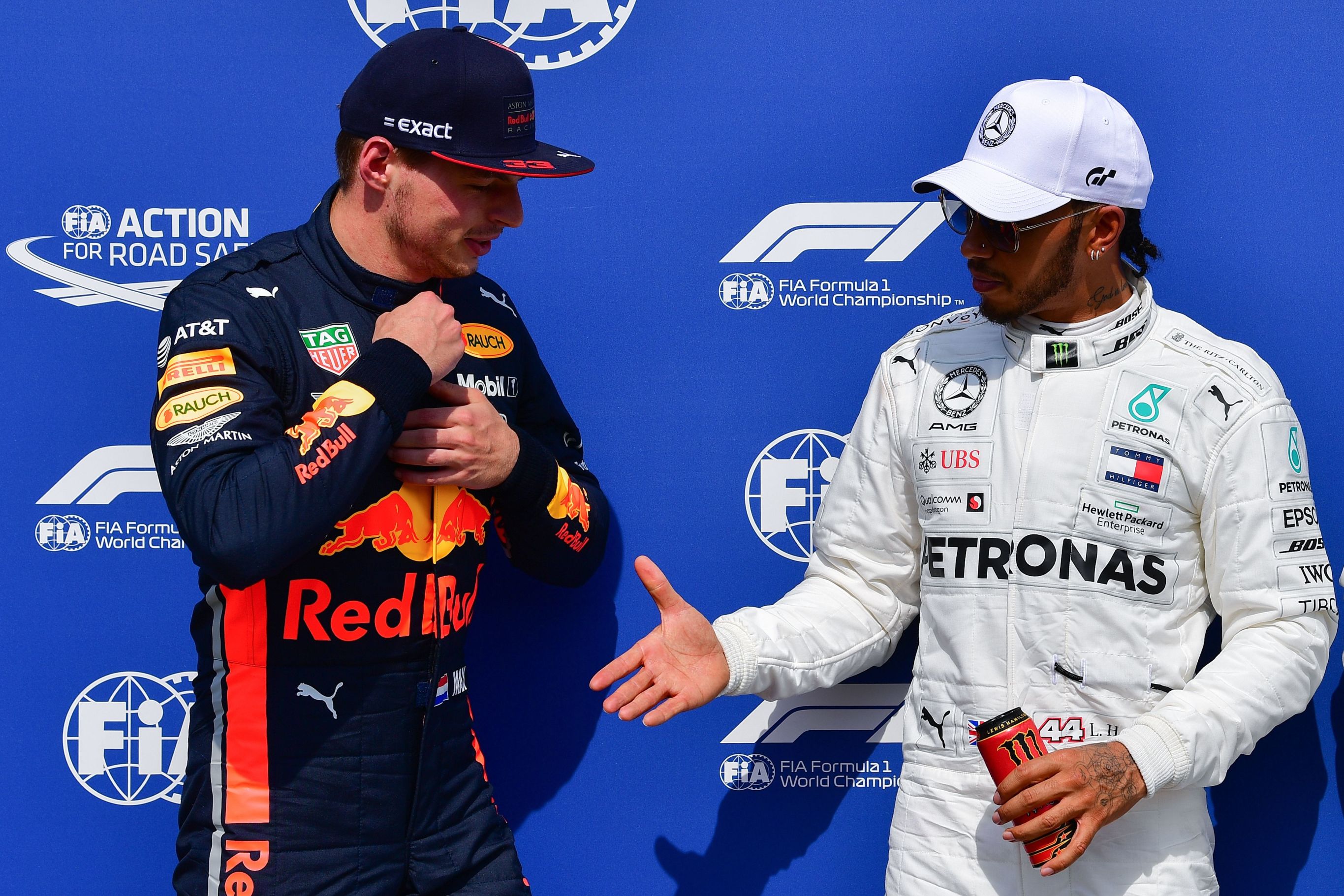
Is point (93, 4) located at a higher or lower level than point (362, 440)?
higher

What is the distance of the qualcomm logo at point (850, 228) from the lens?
2166 mm

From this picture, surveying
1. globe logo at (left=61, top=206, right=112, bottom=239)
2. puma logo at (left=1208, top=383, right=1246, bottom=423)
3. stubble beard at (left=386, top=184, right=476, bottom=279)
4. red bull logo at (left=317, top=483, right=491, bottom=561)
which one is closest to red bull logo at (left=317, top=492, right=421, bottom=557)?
red bull logo at (left=317, top=483, right=491, bottom=561)

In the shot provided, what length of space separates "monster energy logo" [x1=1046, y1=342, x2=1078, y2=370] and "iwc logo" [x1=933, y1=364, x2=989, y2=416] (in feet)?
0.32

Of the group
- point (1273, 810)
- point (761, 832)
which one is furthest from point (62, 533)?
point (1273, 810)

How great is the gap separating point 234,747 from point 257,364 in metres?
Answer: 0.53

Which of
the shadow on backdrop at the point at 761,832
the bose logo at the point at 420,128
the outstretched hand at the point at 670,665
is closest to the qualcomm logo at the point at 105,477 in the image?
the bose logo at the point at 420,128

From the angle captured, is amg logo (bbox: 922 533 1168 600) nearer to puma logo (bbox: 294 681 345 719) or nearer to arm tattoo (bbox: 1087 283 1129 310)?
arm tattoo (bbox: 1087 283 1129 310)

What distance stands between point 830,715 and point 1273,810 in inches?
30.6

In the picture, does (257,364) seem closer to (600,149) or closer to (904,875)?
(600,149)

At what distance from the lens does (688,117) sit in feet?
7.11

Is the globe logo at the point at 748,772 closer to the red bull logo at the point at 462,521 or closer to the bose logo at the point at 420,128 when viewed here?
the red bull logo at the point at 462,521

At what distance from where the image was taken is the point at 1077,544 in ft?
5.74

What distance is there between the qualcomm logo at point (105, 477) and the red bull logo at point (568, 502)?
2.64 ft

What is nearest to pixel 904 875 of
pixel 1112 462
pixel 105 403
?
pixel 1112 462
